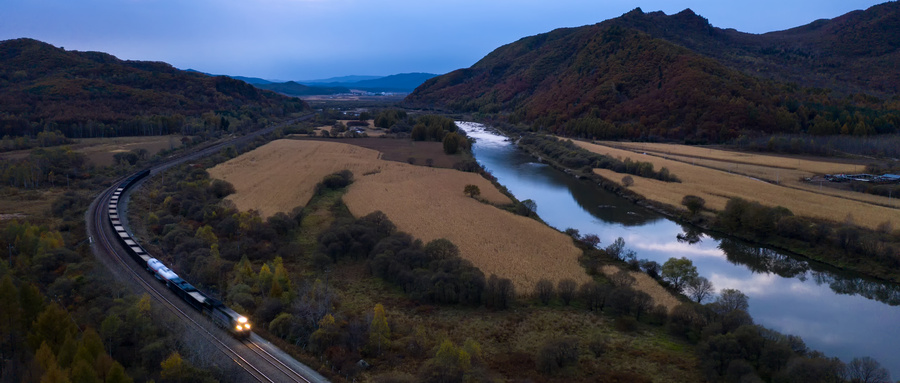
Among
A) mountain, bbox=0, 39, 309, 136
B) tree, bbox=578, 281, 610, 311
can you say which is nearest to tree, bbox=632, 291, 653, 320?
tree, bbox=578, 281, 610, 311

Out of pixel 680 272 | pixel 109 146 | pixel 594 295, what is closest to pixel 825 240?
pixel 680 272

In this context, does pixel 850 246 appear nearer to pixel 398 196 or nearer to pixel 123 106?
pixel 398 196

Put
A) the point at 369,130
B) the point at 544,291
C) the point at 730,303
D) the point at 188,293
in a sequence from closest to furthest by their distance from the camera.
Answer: the point at 188,293 → the point at 730,303 → the point at 544,291 → the point at 369,130

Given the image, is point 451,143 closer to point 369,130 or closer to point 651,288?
point 369,130

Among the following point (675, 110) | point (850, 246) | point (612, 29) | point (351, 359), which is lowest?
point (351, 359)

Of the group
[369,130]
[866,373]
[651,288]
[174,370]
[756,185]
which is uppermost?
[369,130]

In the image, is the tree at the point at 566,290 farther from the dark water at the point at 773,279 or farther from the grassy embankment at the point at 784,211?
the grassy embankment at the point at 784,211

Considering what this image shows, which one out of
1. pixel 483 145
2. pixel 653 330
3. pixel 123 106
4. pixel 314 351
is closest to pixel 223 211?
pixel 314 351
